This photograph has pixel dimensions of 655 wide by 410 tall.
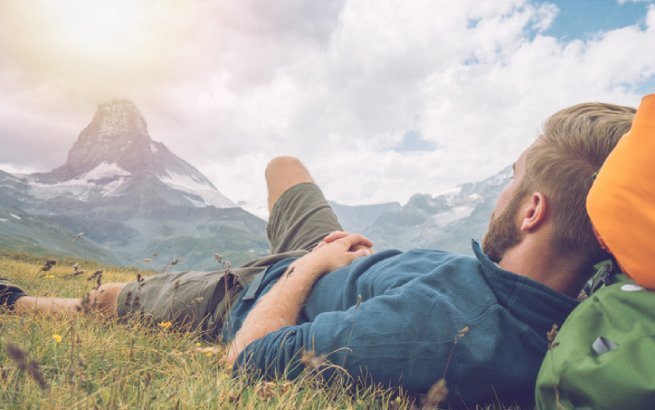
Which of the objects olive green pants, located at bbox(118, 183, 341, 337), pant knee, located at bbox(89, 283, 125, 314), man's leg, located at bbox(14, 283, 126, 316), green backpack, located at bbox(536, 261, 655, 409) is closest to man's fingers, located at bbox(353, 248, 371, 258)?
olive green pants, located at bbox(118, 183, 341, 337)

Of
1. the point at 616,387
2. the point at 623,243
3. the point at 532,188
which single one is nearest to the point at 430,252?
the point at 532,188

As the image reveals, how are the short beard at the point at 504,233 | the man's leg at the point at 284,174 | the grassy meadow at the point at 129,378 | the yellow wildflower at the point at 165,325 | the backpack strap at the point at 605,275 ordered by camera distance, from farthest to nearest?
the man's leg at the point at 284,174, the yellow wildflower at the point at 165,325, the short beard at the point at 504,233, the backpack strap at the point at 605,275, the grassy meadow at the point at 129,378

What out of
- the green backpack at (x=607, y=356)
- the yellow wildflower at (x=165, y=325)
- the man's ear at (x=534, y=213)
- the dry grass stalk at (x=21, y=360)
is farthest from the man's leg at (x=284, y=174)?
the dry grass stalk at (x=21, y=360)

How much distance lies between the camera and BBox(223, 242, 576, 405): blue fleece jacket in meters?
3.34

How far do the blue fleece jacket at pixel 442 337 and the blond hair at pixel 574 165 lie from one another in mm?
553

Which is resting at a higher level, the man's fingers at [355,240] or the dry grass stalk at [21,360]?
the dry grass stalk at [21,360]

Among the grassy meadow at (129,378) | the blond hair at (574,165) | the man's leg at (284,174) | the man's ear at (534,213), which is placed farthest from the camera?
the man's leg at (284,174)

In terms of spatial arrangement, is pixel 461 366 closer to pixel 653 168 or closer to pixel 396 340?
pixel 396 340

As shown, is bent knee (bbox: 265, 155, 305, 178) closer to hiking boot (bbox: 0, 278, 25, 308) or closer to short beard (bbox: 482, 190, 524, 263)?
hiking boot (bbox: 0, 278, 25, 308)

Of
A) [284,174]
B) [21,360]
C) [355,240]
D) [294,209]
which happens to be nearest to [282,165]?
[284,174]

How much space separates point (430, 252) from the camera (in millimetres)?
4918

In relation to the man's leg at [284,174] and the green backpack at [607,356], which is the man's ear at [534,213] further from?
the man's leg at [284,174]

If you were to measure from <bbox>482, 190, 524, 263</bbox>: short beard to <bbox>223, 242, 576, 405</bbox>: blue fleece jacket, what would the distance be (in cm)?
44

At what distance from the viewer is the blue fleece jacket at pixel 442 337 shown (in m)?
3.34
